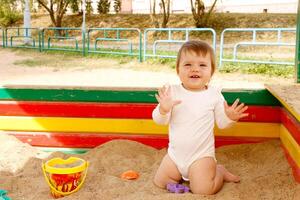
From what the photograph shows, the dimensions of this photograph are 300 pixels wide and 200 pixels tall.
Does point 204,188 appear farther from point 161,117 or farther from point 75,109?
point 75,109

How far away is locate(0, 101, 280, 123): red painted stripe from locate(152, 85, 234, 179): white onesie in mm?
508

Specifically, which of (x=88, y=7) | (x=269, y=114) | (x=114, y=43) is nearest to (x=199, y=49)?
(x=269, y=114)

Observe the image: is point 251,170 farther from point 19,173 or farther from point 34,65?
point 34,65

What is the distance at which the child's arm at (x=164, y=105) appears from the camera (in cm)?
233

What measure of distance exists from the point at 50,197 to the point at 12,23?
24916mm

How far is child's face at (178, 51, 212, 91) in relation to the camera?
7.91 ft

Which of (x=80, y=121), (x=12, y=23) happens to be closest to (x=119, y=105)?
(x=80, y=121)

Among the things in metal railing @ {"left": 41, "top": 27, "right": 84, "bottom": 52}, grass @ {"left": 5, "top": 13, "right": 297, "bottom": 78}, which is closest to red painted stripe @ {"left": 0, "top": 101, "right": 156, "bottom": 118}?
grass @ {"left": 5, "top": 13, "right": 297, "bottom": 78}

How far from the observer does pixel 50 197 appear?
2.33 m

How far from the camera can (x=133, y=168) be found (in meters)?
2.73

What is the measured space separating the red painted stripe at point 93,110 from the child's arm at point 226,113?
501 millimetres

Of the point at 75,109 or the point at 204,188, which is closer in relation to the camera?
the point at 204,188

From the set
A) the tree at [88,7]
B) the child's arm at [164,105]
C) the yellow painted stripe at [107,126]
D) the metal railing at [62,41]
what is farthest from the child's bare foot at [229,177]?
the tree at [88,7]

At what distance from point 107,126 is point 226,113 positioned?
967mm
